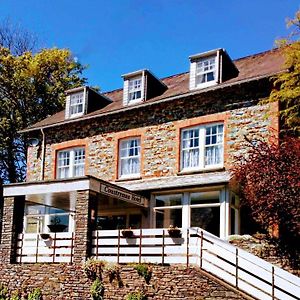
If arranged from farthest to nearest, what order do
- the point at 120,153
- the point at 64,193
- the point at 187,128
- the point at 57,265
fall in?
the point at 120,153
the point at 187,128
the point at 64,193
the point at 57,265

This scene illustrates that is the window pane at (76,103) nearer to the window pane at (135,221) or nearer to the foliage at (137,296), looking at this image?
the window pane at (135,221)

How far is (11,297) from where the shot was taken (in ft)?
57.6

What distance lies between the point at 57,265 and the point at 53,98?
802 inches

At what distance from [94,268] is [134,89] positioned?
30.7ft

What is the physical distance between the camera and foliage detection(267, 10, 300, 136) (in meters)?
17.7

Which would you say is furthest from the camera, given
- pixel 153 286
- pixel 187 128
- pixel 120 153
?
pixel 120 153

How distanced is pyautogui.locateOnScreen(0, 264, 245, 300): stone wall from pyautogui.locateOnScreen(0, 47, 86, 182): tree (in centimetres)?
1784

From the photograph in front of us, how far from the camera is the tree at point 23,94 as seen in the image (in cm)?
3462

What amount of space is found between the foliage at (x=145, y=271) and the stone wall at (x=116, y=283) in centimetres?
10

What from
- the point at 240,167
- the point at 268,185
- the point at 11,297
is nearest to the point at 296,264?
the point at 268,185

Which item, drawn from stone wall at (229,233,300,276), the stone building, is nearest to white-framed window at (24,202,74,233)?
the stone building

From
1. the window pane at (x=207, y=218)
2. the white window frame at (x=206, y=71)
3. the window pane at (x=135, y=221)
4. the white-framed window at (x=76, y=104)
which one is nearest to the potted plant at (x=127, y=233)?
the window pane at (x=207, y=218)

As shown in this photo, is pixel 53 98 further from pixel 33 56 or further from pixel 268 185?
pixel 268 185

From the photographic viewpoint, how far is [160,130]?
853 inches
